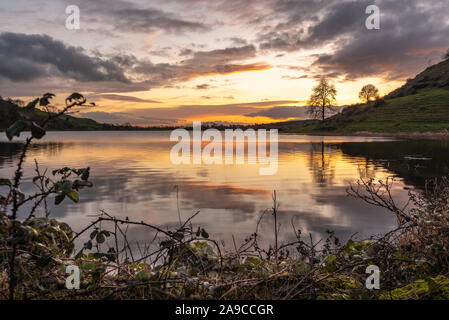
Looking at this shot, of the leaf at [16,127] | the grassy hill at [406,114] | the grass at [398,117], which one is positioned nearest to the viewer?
the leaf at [16,127]

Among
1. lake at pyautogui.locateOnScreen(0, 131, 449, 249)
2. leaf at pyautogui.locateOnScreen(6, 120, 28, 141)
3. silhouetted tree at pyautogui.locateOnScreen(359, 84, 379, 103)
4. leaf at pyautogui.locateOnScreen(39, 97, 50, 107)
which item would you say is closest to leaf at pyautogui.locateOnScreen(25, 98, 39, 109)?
leaf at pyautogui.locateOnScreen(39, 97, 50, 107)

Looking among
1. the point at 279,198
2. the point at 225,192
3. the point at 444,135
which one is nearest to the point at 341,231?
the point at 279,198

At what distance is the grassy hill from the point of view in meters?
93.6

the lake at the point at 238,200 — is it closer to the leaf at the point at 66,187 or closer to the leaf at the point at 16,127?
the leaf at the point at 66,187

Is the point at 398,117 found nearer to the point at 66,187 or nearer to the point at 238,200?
the point at 238,200

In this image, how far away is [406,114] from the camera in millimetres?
106938

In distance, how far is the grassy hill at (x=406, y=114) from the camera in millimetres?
93550

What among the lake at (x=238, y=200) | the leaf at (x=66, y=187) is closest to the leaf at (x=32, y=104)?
the leaf at (x=66, y=187)

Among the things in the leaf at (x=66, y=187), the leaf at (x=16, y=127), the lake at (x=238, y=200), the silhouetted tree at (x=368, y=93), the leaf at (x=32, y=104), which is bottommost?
the lake at (x=238, y=200)

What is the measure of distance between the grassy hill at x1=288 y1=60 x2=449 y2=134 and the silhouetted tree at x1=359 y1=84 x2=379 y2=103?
1377 centimetres

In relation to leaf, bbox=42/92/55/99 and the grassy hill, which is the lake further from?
the grassy hill

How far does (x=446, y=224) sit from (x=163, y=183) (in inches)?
626

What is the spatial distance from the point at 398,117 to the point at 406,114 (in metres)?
3.11
